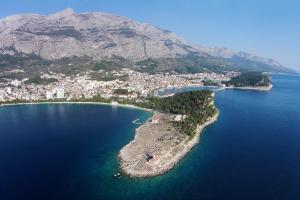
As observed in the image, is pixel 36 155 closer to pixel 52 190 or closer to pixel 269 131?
pixel 52 190

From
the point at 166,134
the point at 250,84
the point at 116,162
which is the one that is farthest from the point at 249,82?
the point at 116,162

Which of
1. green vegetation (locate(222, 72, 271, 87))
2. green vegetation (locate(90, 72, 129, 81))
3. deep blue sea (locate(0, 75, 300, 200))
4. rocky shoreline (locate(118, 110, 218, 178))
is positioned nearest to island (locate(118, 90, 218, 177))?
rocky shoreline (locate(118, 110, 218, 178))

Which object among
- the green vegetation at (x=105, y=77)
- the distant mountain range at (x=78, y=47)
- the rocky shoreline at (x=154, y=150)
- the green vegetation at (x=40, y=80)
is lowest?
the rocky shoreline at (x=154, y=150)

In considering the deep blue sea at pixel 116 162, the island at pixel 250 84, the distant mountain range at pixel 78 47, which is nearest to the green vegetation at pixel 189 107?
the deep blue sea at pixel 116 162

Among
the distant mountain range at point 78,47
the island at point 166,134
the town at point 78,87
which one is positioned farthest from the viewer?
the distant mountain range at point 78,47

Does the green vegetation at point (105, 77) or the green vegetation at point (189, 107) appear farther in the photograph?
the green vegetation at point (105, 77)

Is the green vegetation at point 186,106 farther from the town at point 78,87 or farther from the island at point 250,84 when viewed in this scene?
the island at point 250,84

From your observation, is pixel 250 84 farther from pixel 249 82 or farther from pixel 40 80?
pixel 40 80

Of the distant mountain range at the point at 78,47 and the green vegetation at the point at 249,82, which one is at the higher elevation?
the distant mountain range at the point at 78,47

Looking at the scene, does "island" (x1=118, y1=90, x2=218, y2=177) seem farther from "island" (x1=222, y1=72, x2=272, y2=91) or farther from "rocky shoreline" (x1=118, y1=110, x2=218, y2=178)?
"island" (x1=222, y1=72, x2=272, y2=91)
